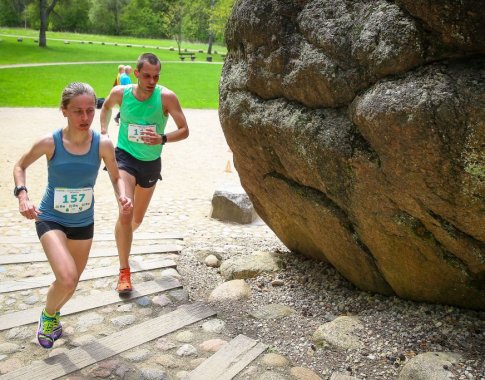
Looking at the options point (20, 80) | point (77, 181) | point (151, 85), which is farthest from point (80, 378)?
point (20, 80)

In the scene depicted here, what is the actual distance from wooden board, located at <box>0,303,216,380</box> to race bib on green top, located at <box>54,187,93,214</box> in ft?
3.27

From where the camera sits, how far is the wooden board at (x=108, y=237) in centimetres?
622

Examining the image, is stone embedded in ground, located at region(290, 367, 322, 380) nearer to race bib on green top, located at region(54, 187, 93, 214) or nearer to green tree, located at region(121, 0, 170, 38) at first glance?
race bib on green top, located at region(54, 187, 93, 214)

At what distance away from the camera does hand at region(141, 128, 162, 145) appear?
485cm

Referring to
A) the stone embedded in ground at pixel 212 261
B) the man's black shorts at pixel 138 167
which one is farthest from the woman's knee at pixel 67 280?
the stone embedded in ground at pixel 212 261

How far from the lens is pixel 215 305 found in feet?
15.4

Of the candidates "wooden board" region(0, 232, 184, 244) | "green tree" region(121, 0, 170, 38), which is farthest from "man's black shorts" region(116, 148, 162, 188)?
"green tree" region(121, 0, 170, 38)

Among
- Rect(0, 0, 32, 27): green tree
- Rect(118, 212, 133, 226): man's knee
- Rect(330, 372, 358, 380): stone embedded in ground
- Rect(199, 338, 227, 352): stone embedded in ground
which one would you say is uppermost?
Rect(0, 0, 32, 27): green tree

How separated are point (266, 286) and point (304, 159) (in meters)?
1.55

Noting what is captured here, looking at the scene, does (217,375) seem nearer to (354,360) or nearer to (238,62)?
(354,360)

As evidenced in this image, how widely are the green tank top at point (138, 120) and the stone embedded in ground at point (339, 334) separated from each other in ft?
7.60

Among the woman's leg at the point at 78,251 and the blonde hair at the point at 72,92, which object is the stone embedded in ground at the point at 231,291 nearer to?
the woman's leg at the point at 78,251

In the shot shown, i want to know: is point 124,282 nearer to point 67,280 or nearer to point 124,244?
point 124,244

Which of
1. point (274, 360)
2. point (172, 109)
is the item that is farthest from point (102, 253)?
point (274, 360)
